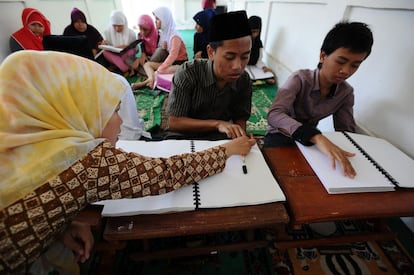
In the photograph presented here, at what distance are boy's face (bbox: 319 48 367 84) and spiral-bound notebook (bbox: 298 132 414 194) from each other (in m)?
0.28

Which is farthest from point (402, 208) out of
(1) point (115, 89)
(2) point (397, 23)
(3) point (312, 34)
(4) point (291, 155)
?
(3) point (312, 34)

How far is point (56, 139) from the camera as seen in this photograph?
1.79 feet

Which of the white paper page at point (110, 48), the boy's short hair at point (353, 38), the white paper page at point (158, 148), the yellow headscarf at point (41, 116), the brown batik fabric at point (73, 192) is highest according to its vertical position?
the boy's short hair at point (353, 38)

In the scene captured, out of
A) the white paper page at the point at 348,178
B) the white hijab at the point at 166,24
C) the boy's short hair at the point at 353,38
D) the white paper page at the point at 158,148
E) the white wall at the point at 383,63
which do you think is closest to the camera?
the white paper page at the point at 348,178

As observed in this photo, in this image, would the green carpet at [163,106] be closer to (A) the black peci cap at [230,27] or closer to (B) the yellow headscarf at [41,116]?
(A) the black peci cap at [230,27]

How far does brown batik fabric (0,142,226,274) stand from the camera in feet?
1.66

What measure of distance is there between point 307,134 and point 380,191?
0.31 m

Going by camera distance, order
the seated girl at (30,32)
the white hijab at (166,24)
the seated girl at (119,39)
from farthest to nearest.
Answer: the seated girl at (119,39)
the white hijab at (166,24)
the seated girl at (30,32)

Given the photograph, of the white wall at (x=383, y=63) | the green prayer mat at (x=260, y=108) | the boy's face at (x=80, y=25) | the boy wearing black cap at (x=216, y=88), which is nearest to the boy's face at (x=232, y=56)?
the boy wearing black cap at (x=216, y=88)

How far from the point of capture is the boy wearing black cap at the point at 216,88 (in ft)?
3.39

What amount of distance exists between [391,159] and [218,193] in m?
0.73

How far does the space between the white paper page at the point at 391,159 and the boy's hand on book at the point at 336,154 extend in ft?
0.39

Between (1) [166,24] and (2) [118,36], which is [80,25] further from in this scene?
(1) [166,24]

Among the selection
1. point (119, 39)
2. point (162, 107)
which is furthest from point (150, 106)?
point (119, 39)
